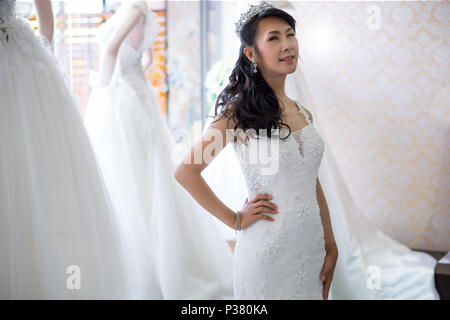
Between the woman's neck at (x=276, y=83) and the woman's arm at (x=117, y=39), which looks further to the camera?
the woman's arm at (x=117, y=39)

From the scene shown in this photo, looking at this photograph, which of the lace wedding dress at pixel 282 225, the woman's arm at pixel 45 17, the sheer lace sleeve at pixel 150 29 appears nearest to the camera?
the lace wedding dress at pixel 282 225

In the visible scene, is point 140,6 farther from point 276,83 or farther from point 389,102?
point 389,102

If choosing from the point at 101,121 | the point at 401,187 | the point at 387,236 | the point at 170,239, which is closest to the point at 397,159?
the point at 401,187

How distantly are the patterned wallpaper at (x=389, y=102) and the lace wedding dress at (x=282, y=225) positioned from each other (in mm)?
782

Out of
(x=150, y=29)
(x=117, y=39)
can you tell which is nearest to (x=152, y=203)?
(x=117, y=39)

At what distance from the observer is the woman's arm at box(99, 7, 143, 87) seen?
2.36 m

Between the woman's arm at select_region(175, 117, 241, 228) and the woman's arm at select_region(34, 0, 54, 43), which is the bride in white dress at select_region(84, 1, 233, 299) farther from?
the woman's arm at select_region(175, 117, 241, 228)

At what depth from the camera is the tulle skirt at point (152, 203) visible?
220cm

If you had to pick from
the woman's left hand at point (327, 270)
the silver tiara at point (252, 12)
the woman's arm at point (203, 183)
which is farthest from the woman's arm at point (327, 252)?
the silver tiara at point (252, 12)

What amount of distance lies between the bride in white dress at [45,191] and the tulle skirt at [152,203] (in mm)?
649

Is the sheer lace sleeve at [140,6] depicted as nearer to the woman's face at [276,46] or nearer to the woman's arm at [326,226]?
the woman's face at [276,46]

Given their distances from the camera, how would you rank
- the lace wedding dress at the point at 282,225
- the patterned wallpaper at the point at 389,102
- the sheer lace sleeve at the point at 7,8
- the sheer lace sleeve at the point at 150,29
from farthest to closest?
the sheer lace sleeve at the point at 150,29, the patterned wallpaper at the point at 389,102, the sheer lace sleeve at the point at 7,8, the lace wedding dress at the point at 282,225

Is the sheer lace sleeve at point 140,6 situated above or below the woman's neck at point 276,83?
above

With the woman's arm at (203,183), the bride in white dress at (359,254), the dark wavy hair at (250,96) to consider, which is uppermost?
the dark wavy hair at (250,96)
